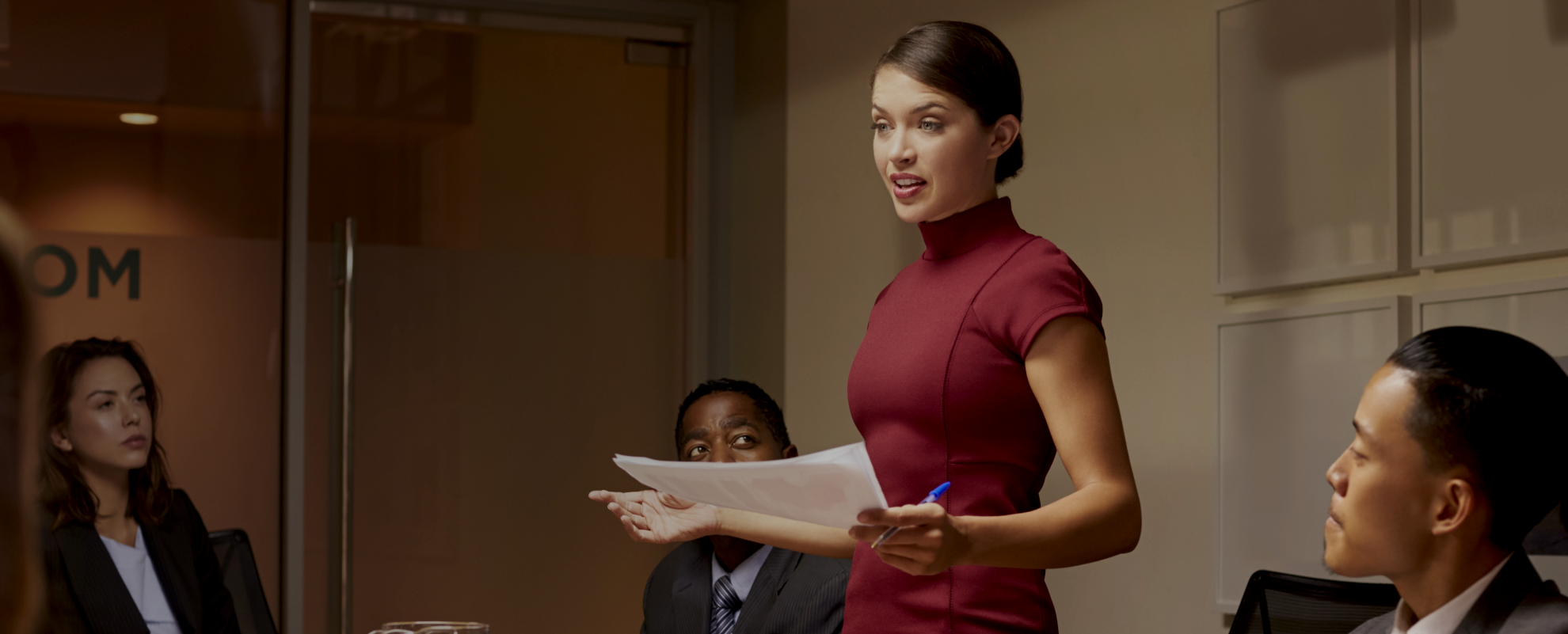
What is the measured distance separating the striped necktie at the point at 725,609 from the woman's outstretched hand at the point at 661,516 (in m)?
0.81

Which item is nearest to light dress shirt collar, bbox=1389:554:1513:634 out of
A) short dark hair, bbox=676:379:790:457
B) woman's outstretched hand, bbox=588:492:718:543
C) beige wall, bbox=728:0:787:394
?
woman's outstretched hand, bbox=588:492:718:543

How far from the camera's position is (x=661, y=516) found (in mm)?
1422

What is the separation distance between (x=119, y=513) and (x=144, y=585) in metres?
0.17

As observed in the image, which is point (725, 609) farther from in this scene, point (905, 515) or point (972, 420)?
point (905, 515)

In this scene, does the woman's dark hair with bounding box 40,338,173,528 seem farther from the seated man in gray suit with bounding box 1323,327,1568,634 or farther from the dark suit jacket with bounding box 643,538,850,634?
the seated man in gray suit with bounding box 1323,327,1568,634

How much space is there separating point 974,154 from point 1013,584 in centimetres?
38

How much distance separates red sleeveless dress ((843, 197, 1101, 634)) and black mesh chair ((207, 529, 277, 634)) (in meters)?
→ 2.25

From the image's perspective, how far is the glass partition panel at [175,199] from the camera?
11.4ft

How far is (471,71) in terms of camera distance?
3.89 m

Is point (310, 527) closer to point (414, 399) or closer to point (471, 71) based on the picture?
point (414, 399)

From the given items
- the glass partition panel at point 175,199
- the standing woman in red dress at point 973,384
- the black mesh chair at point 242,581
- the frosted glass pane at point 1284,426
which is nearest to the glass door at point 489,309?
the glass partition panel at point 175,199

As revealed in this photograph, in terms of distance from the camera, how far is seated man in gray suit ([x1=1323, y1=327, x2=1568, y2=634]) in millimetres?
993

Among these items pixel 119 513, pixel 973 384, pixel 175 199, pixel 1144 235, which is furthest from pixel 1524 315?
pixel 175 199

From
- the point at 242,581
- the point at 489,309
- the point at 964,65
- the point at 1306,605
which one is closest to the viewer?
the point at 964,65
